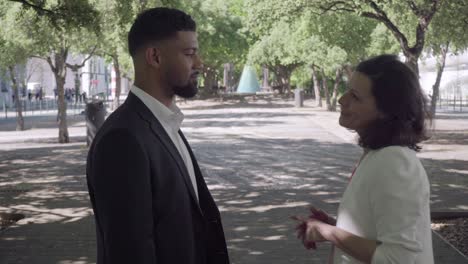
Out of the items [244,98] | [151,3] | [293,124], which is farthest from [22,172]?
[244,98]

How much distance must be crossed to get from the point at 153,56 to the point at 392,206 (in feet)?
3.07

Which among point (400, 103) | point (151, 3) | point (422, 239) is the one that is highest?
point (151, 3)

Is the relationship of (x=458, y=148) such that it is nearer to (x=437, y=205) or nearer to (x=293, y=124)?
(x=437, y=205)

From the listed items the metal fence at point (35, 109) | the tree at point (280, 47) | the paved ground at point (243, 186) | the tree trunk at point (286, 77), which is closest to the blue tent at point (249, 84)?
the tree trunk at point (286, 77)

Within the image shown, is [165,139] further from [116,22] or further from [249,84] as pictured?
[249,84]

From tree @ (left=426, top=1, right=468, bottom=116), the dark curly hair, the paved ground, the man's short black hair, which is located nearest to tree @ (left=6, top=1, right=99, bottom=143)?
the paved ground

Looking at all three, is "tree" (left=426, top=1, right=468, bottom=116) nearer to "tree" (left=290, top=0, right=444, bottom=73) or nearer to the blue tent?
"tree" (left=290, top=0, right=444, bottom=73)

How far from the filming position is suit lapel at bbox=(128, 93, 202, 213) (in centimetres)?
231

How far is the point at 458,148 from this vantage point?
59.9ft

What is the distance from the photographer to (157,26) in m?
2.42

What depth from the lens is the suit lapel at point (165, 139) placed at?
2.31 meters

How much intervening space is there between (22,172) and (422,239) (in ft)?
42.2

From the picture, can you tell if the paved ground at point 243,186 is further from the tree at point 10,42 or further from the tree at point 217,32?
the tree at point 217,32

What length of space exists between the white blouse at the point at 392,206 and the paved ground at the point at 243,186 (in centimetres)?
426
